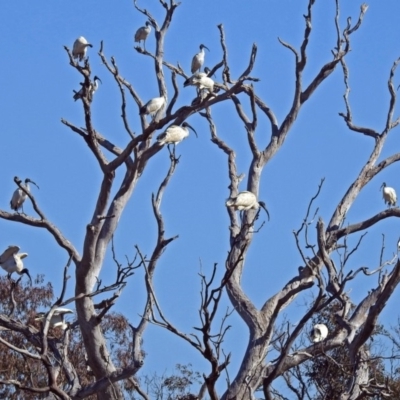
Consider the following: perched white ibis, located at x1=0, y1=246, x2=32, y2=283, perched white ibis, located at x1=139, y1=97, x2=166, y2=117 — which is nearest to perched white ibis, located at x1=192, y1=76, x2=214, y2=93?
perched white ibis, located at x1=139, y1=97, x2=166, y2=117

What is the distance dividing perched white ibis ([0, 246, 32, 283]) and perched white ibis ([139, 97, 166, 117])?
1.85 m

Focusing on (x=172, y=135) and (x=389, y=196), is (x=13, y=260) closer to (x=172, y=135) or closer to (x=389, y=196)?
(x=172, y=135)

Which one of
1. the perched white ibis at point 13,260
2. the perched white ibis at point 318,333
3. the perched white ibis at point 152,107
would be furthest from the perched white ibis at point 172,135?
the perched white ibis at point 318,333

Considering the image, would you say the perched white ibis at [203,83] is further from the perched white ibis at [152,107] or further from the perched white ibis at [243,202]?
the perched white ibis at [243,202]

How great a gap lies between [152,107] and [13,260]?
6.57 ft

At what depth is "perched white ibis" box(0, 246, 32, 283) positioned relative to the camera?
32.4 ft

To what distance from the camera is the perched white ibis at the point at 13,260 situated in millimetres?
9867

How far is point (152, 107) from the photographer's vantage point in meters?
10.7

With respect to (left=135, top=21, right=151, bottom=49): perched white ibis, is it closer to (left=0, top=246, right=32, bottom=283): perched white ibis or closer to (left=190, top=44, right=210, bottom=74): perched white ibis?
(left=190, top=44, right=210, bottom=74): perched white ibis

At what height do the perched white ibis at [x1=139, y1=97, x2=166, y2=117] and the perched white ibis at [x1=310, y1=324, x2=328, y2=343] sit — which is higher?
the perched white ibis at [x1=139, y1=97, x2=166, y2=117]

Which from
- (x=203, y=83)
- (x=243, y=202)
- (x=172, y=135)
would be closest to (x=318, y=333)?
(x=243, y=202)

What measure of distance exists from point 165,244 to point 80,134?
1154 millimetres

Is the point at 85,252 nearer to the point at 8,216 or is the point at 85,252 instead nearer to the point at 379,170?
the point at 8,216

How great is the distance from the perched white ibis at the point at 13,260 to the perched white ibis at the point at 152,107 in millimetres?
1845
